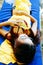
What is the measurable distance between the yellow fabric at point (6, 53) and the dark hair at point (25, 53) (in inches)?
2.7

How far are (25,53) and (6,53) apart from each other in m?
0.18

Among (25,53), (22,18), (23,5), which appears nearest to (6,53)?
(25,53)

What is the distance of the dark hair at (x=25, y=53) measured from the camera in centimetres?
179

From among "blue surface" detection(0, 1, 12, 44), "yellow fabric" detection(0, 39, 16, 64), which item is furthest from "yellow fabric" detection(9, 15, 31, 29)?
"yellow fabric" detection(0, 39, 16, 64)

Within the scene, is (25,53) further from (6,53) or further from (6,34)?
(6,34)

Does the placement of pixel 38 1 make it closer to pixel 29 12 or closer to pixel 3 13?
pixel 29 12

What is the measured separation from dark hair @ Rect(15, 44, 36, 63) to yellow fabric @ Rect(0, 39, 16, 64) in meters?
0.07

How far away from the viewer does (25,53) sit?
1789mm

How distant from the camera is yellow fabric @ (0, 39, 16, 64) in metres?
1.83

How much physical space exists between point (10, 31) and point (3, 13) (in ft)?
0.83

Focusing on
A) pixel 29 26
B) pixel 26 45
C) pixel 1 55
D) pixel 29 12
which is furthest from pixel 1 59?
pixel 29 12

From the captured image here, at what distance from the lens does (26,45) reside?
1.79m

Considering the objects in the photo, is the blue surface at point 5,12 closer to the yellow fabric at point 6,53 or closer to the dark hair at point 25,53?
the yellow fabric at point 6,53

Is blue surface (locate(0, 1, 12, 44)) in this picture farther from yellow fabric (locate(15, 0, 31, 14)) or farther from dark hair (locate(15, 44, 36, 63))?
dark hair (locate(15, 44, 36, 63))
